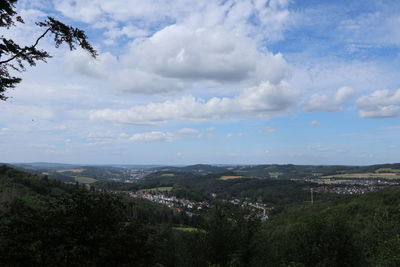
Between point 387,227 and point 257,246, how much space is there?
39.0 metres

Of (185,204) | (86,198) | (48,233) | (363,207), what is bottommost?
(185,204)

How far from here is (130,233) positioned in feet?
41.5

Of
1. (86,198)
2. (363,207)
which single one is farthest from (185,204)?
(86,198)

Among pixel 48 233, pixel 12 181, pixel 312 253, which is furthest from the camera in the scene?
pixel 12 181

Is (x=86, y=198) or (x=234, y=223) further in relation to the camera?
(x=234, y=223)

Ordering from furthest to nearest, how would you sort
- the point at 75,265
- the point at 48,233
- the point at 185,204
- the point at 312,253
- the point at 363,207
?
1. the point at 185,204
2. the point at 363,207
3. the point at 312,253
4. the point at 48,233
5. the point at 75,265

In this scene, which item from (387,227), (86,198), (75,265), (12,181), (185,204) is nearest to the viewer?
(75,265)

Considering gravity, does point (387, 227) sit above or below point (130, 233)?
below

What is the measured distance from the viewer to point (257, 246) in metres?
27.1

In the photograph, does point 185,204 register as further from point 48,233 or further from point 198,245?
point 48,233

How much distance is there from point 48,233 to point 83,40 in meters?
8.23

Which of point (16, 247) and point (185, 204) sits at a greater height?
point (16, 247)

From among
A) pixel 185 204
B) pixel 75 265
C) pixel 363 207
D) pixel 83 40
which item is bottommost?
pixel 185 204

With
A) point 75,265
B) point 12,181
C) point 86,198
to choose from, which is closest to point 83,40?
point 86,198
